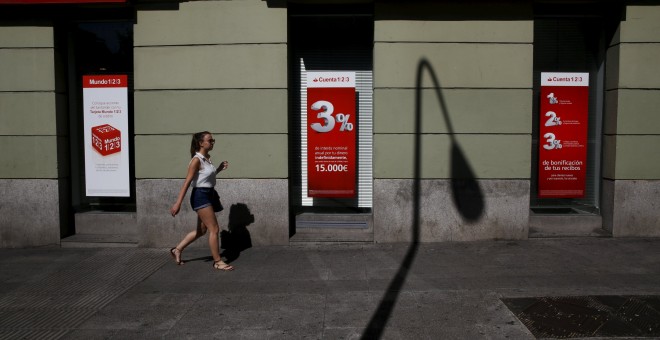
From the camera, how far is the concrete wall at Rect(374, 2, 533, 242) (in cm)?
866

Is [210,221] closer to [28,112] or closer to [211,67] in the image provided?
[211,67]

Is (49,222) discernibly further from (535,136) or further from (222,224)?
(535,136)

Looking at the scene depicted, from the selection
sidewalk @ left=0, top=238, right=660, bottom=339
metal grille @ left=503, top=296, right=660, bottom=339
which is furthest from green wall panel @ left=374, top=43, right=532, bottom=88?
metal grille @ left=503, top=296, right=660, bottom=339

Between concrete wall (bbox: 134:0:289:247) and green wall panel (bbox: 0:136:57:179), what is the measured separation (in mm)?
1504

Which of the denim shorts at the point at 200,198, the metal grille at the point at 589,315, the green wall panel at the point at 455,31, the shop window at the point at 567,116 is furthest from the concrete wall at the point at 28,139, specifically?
the shop window at the point at 567,116

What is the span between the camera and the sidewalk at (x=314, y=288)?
5.25 metres

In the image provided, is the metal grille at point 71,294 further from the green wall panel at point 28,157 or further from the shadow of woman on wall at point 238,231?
the green wall panel at point 28,157

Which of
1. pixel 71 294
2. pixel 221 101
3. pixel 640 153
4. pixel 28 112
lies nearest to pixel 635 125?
pixel 640 153

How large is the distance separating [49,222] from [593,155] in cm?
940

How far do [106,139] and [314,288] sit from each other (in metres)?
5.08

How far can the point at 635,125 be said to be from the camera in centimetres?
879

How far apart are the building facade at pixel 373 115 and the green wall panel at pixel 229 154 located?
0.02 meters

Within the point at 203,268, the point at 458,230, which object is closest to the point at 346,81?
the point at 458,230

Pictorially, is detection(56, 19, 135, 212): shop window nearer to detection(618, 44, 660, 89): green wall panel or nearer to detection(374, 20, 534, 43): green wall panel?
detection(374, 20, 534, 43): green wall panel
